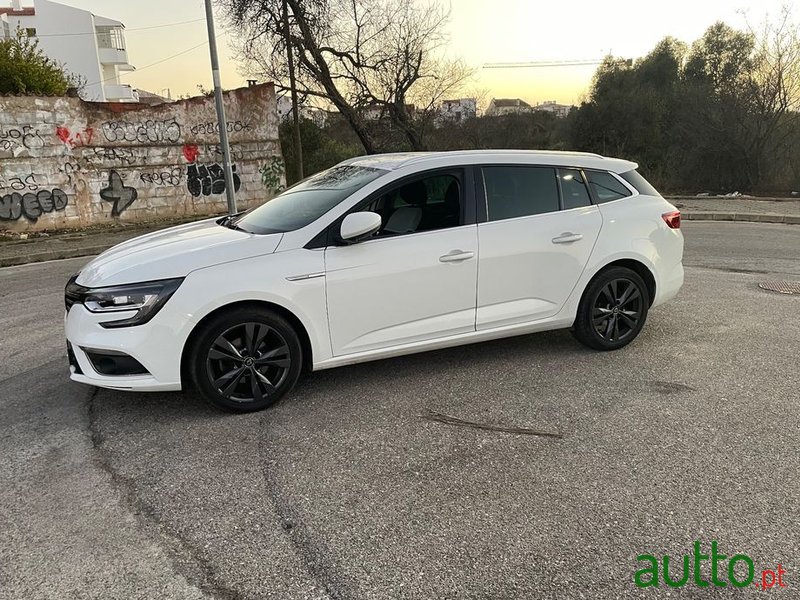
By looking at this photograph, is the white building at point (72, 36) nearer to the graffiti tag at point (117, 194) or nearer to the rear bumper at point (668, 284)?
the graffiti tag at point (117, 194)

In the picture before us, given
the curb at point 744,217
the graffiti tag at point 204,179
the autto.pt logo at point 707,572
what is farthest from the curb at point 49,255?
the curb at point 744,217

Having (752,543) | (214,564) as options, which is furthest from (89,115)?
(752,543)

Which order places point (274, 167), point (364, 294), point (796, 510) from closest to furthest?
point (796, 510)
point (364, 294)
point (274, 167)

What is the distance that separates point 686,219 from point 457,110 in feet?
39.5

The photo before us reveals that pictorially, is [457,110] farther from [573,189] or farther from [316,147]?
[573,189]

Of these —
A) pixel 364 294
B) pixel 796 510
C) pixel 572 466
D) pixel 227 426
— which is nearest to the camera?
pixel 796 510

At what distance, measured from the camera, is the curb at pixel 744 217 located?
14.1 meters

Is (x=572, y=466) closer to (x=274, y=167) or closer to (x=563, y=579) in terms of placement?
(x=563, y=579)

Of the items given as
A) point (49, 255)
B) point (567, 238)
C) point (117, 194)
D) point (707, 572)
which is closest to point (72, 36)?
point (117, 194)

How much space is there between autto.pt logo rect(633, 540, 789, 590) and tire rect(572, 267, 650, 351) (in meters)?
2.58

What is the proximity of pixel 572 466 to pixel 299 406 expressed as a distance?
1.91 m

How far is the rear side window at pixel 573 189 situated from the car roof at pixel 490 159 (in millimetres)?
78

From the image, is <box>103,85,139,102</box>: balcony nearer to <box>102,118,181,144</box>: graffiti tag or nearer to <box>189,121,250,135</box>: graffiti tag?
<box>189,121,250,135</box>: graffiti tag

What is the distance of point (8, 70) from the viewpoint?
1459cm
